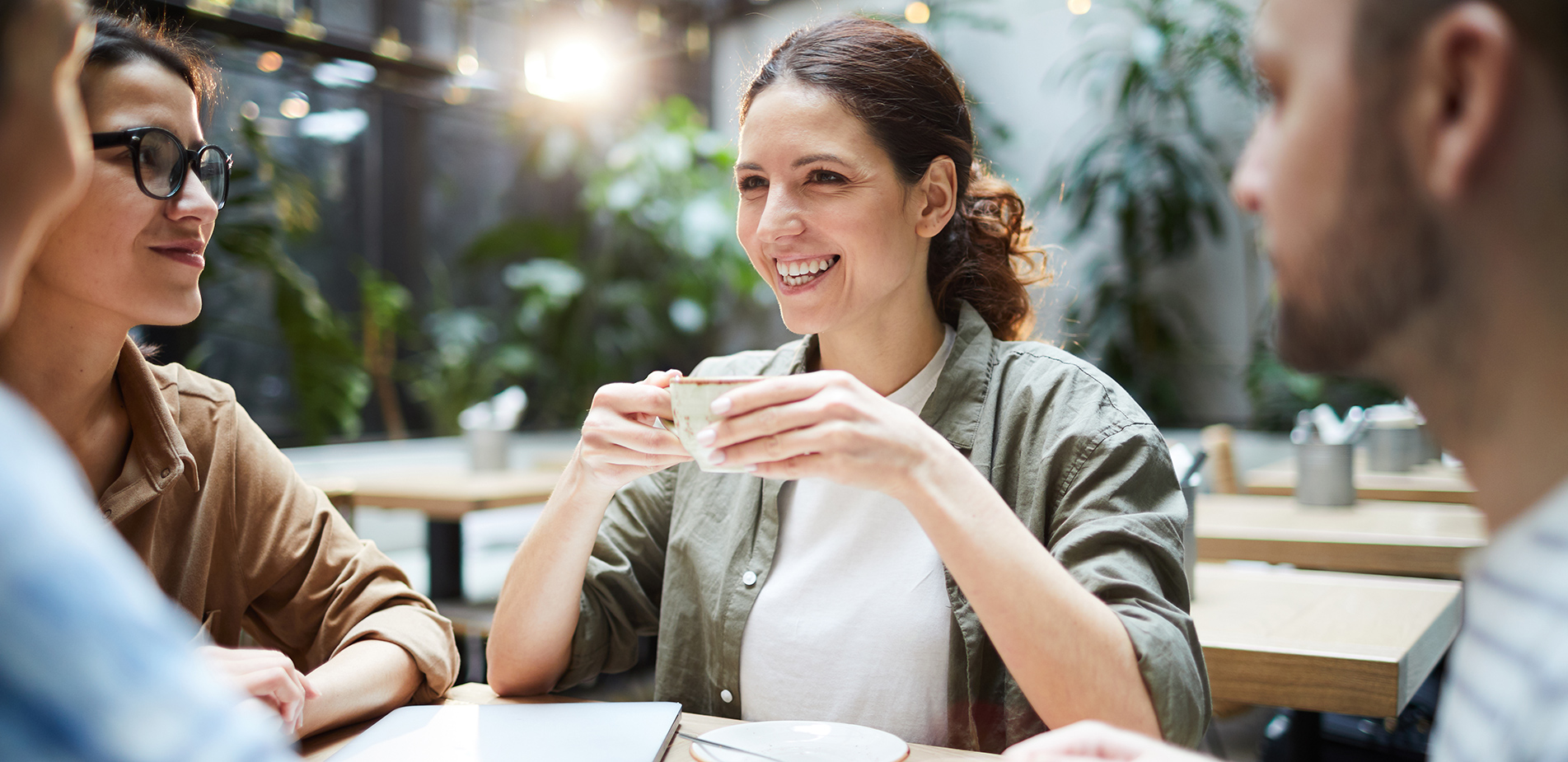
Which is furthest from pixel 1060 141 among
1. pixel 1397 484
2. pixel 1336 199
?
pixel 1336 199

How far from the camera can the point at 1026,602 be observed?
952 millimetres

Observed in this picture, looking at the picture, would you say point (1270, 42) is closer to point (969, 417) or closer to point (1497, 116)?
point (1497, 116)

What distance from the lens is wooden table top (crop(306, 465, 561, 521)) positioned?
3062mm

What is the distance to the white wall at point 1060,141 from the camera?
17.6ft

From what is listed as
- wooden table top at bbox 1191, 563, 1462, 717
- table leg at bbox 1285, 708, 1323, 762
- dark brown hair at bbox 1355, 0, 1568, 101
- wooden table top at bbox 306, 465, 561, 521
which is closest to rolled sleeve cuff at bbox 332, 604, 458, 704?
wooden table top at bbox 1191, 563, 1462, 717

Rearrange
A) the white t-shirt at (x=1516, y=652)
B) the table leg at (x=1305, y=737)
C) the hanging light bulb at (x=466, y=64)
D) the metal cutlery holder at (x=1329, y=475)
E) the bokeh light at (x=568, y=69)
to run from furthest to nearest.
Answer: the bokeh light at (x=568, y=69)
the hanging light bulb at (x=466, y=64)
the metal cutlery holder at (x=1329, y=475)
the table leg at (x=1305, y=737)
the white t-shirt at (x=1516, y=652)

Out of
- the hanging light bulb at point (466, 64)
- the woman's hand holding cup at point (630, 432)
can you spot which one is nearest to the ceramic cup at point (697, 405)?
the woman's hand holding cup at point (630, 432)

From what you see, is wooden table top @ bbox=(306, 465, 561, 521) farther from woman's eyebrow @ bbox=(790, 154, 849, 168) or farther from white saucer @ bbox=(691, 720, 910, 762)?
white saucer @ bbox=(691, 720, 910, 762)

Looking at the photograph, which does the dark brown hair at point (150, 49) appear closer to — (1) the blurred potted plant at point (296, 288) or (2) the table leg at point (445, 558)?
(2) the table leg at point (445, 558)

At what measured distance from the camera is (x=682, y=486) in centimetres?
153

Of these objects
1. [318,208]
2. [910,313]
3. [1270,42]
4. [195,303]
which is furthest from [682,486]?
[318,208]

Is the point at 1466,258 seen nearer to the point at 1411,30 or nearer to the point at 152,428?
the point at 1411,30

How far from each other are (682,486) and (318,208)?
13.5ft

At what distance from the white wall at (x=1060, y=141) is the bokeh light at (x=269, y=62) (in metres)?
2.19
